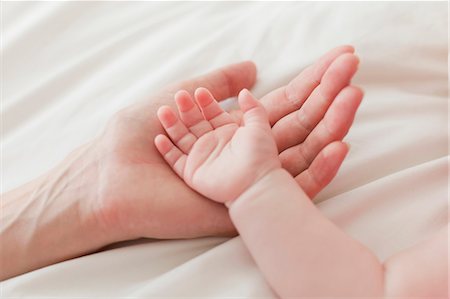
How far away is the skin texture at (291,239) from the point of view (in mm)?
626

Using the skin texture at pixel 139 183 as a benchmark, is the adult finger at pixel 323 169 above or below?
below

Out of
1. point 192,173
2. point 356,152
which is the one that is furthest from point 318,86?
point 192,173

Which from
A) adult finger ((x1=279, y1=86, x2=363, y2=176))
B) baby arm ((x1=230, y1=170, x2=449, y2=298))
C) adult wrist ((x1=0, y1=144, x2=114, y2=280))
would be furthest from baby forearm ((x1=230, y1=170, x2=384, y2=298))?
adult wrist ((x1=0, y1=144, x2=114, y2=280))

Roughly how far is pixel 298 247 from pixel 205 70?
1.44 feet

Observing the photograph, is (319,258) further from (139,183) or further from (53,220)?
(53,220)

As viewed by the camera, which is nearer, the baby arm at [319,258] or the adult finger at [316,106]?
the baby arm at [319,258]

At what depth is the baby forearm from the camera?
2.06ft

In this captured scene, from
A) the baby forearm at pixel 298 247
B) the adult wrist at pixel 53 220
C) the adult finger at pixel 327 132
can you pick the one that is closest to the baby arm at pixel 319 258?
the baby forearm at pixel 298 247

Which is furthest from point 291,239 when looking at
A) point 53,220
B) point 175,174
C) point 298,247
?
point 53,220

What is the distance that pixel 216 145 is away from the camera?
2.46ft

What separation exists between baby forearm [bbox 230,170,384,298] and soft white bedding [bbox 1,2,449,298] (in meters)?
0.04

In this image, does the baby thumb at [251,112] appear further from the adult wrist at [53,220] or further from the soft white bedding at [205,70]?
the adult wrist at [53,220]

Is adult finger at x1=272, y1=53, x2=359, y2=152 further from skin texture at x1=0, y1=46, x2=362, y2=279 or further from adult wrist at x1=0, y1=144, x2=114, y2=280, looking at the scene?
adult wrist at x1=0, y1=144, x2=114, y2=280

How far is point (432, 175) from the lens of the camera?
0.74 meters
